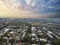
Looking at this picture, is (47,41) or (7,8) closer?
(47,41)

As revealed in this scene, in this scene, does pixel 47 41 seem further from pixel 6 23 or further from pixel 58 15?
pixel 6 23

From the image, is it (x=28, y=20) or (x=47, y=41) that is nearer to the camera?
(x=47, y=41)

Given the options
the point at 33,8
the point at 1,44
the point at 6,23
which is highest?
the point at 33,8

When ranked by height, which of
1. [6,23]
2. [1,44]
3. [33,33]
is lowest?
[1,44]

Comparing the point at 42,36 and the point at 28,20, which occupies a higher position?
the point at 28,20

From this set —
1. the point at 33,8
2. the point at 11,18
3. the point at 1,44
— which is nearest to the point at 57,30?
the point at 33,8

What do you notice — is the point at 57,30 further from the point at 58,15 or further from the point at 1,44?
the point at 1,44

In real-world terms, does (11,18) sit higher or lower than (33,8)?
lower

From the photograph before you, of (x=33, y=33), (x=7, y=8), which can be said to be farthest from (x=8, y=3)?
(x=33, y=33)
